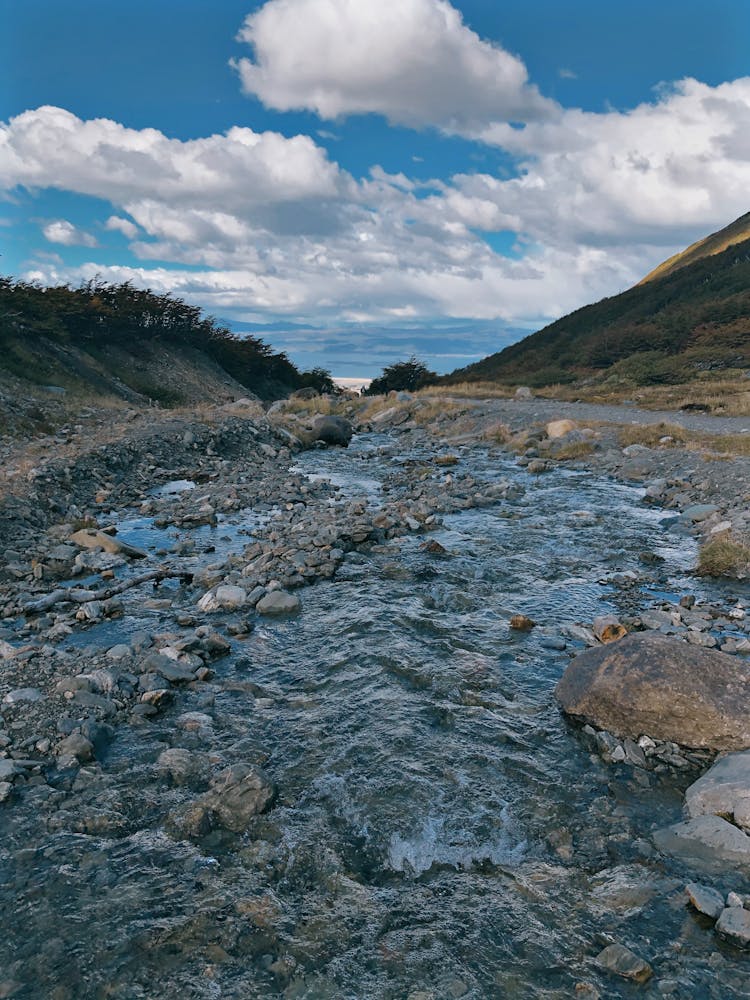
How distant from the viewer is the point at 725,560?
35.5 feet

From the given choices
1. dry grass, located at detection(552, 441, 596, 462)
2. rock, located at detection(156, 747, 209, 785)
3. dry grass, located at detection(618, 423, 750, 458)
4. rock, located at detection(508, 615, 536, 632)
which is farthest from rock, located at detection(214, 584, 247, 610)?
dry grass, located at detection(552, 441, 596, 462)

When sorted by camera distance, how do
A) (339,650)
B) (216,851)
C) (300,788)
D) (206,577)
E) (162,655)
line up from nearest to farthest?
(216,851) → (300,788) → (162,655) → (339,650) → (206,577)

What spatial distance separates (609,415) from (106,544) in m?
24.6

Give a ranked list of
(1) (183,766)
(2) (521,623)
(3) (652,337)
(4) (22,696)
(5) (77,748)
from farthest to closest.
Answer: (3) (652,337) < (2) (521,623) < (4) (22,696) < (5) (77,748) < (1) (183,766)

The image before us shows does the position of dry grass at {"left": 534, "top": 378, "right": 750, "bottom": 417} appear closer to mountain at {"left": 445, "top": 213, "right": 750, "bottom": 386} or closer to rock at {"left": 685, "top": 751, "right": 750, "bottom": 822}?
mountain at {"left": 445, "top": 213, "right": 750, "bottom": 386}

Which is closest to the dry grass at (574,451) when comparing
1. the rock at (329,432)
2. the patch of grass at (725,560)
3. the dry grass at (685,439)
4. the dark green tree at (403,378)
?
the dry grass at (685,439)

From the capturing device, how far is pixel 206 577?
10.5m

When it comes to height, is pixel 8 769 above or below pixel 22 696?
below

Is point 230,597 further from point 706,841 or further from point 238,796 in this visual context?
point 706,841

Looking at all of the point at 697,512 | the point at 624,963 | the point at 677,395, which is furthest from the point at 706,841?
the point at 677,395

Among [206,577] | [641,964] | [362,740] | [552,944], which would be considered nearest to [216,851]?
[362,740]

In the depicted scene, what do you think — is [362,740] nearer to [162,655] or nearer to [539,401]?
[162,655]

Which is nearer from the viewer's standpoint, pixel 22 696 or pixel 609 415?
pixel 22 696

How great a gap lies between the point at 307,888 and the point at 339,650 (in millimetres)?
3830
